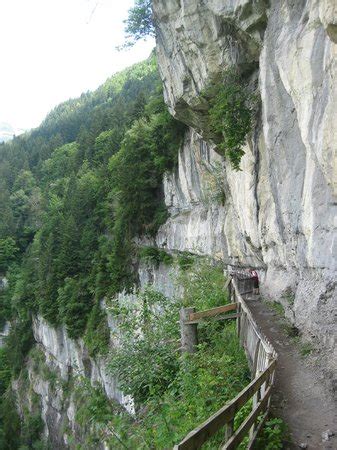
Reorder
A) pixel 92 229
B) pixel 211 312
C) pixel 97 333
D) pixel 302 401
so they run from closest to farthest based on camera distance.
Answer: pixel 302 401, pixel 211 312, pixel 97 333, pixel 92 229

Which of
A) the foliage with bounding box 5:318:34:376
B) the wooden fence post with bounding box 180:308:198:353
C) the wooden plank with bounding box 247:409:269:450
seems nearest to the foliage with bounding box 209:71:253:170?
the wooden fence post with bounding box 180:308:198:353

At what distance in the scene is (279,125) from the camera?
12.3 meters

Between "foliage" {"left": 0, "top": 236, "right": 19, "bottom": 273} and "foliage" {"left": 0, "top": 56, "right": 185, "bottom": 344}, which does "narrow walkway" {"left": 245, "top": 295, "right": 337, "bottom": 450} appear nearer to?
"foliage" {"left": 0, "top": 56, "right": 185, "bottom": 344}

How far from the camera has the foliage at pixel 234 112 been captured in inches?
587

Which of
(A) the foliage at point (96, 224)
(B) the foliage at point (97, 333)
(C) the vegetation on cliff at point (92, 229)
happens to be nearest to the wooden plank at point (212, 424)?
(A) the foliage at point (96, 224)

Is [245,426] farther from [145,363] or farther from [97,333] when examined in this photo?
[97,333]

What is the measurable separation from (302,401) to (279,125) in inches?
298

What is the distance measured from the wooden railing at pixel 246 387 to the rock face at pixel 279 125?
5.04ft

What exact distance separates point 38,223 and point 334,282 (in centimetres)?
7992

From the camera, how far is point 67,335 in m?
39.1

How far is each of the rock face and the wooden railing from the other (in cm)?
154

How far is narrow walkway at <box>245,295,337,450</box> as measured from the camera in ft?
20.5

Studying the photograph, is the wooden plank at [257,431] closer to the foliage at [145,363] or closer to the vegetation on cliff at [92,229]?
the foliage at [145,363]

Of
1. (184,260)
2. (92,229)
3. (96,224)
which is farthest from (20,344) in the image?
(184,260)
